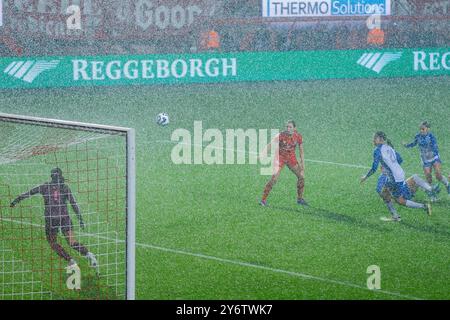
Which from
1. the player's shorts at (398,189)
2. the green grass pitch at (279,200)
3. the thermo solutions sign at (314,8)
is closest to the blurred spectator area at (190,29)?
the thermo solutions sign at (314,8)

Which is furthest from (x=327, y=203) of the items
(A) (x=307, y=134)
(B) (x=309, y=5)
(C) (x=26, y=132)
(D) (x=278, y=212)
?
(B) (x=309, y=5)

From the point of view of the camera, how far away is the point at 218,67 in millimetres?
19406

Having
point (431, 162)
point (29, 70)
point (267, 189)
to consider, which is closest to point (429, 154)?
point (431, 162)

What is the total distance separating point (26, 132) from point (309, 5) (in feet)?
24.7

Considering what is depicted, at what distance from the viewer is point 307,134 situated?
56.7 feet

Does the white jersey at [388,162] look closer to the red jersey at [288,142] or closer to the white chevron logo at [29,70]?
the red jersey at [288,142]

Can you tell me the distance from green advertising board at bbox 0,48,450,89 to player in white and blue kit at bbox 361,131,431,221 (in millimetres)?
7461

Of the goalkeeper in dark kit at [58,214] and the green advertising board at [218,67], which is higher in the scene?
the green advertising board at [218,67]

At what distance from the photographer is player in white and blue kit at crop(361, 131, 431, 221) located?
474 inches

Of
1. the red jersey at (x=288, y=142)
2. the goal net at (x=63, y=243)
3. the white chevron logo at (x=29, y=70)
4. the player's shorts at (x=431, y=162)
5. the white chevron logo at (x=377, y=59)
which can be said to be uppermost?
the white chevron logo at (x=377, y=59)

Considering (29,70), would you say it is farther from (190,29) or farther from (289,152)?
(289,152)

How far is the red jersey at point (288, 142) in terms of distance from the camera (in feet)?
41.5

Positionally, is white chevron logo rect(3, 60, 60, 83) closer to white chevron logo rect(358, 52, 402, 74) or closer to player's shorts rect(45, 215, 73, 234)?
white chevron logo rect(358, 52, 402, 74)

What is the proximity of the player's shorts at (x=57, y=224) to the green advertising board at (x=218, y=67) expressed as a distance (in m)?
8.77
